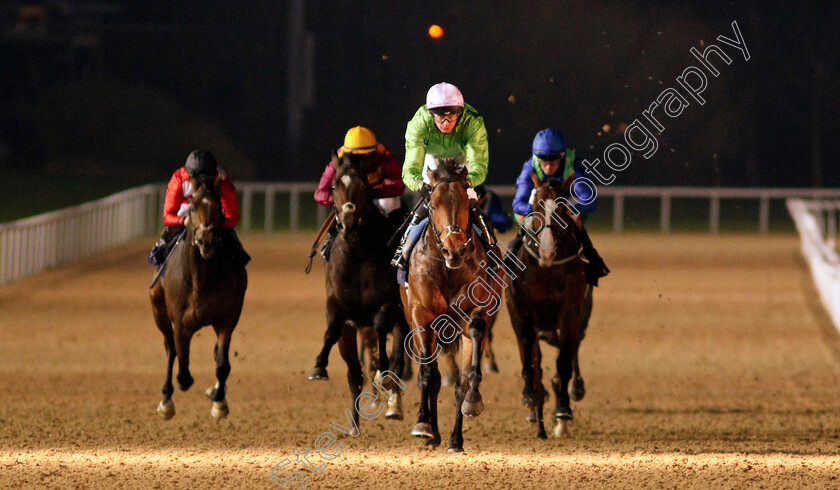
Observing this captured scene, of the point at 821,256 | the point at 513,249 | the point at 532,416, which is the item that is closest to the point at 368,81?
the point at 821,256

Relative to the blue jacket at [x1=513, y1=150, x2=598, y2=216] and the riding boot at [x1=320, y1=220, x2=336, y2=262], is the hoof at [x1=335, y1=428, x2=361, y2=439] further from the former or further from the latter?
the blue jacket at [x1=513, y1=150, x2=598, y2=216]

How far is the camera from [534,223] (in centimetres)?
926

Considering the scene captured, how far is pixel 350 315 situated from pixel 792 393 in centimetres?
421

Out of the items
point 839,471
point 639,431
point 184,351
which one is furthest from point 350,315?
point 839,471

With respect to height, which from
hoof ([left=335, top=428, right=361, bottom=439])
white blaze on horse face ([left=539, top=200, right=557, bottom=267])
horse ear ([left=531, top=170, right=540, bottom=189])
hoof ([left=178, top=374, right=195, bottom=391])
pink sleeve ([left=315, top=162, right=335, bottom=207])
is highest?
horse ear ([left=531, top=170, right=540, bottom=189])

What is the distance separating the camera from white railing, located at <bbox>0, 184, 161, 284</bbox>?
19203 millimetres

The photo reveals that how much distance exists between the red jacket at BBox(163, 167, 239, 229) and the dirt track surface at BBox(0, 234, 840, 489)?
147 cm

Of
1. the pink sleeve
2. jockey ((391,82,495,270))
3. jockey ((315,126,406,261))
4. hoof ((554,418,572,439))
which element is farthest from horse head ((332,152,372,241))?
hoof ((554,418,572,439))

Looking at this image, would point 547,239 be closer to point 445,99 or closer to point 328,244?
point 445,99

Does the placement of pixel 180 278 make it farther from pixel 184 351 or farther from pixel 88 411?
pixel 88 411

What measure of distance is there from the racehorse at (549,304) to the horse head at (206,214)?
204 cm

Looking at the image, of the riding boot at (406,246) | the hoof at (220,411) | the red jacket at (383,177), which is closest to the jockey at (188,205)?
the red jacket at (383,177)

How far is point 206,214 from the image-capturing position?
905 centimetres

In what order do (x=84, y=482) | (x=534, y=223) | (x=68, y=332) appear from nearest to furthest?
(x=84, y=482)
(x=534, y=223)
(x=68, y=332)
